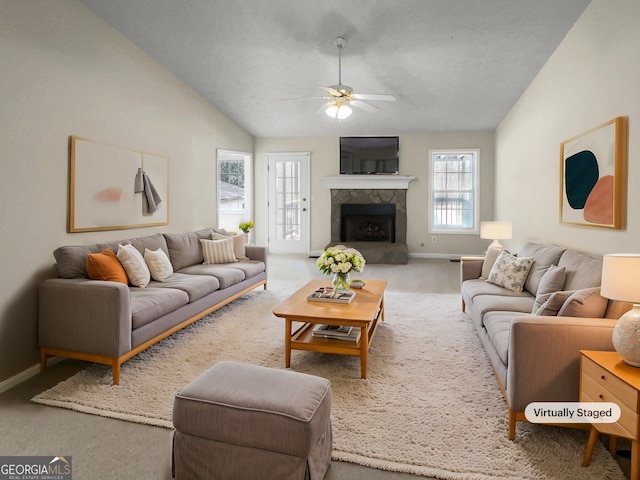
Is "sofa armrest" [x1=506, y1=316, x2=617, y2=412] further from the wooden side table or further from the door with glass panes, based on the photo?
the door with glass panes

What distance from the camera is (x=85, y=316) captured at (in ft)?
9.18

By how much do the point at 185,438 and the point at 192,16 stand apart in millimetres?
4058

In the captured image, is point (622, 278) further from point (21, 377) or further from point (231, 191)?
point (231, 191)

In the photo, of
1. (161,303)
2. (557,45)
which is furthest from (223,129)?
(557,45)

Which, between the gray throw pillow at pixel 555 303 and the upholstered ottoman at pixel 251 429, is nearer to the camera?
the upholstered ottoman at pixel 251 429

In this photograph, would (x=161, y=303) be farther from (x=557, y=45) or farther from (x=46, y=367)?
(x=557, y=45)

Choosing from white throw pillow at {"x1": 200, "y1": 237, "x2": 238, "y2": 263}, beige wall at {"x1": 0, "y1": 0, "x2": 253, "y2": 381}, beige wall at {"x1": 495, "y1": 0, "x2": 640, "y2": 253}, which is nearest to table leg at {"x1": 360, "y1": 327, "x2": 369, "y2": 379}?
beige wall at {"x1": 495, "y1": 0, "x2": 640, "y2": 253}

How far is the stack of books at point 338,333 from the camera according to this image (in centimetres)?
303

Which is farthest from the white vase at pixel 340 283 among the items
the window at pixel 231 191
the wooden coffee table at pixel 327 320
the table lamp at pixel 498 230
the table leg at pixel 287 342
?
the window at pixel 231 191

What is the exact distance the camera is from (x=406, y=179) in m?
8.15

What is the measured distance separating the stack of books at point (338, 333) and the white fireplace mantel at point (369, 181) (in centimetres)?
546

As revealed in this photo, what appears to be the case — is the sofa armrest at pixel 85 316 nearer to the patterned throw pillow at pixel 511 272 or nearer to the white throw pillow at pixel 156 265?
the white throw pillow at pixel 156 265

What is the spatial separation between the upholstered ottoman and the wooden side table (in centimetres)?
121

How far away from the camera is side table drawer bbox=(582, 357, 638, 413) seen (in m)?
1.59
